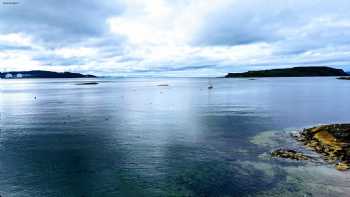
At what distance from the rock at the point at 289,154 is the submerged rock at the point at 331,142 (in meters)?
2.18

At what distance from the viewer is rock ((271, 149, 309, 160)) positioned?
93.5 feet

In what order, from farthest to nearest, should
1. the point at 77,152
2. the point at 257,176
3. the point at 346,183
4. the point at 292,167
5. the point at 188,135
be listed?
the point at 188,135 → the point at 77,152 → the point at 292,167 → the point at 257,176 → the point at 346,183

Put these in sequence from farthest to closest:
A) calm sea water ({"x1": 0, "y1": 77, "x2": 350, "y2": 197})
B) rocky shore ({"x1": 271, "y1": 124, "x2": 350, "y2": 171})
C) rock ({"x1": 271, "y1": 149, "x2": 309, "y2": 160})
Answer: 1. rock ({"x1": 271, "y1": 149, "x2": 309, "y2": 160})
2. rocky shore ({"x1": 271, "y1": 124, "x2": 350, "y2": 171})
3. calm sea water ({"x1": 0, "y1": 77, "x2": 350, "y2": 197})

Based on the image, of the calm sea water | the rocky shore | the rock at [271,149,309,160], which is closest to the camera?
the calm sea water

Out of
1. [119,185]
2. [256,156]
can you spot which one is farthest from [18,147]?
[256,156]

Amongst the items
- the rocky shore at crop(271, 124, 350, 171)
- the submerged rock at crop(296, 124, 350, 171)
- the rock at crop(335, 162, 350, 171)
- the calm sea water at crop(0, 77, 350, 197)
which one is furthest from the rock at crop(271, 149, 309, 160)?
the rock at crop(335, 162, 350, 171)

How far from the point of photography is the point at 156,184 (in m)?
22.5

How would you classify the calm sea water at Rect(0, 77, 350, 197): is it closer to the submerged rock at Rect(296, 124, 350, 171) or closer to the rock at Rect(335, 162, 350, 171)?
the rock at Rect(335, 162, 350, 171)

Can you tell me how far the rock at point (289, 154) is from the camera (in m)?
28.5

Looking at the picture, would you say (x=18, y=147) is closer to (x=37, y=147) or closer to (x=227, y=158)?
(x=37, y=147)

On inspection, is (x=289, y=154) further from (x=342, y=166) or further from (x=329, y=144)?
(x=329, y=144)

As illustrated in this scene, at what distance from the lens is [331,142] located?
33.6 m

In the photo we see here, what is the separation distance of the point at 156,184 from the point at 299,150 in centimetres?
1695

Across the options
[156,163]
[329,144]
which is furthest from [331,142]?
[156,163]
